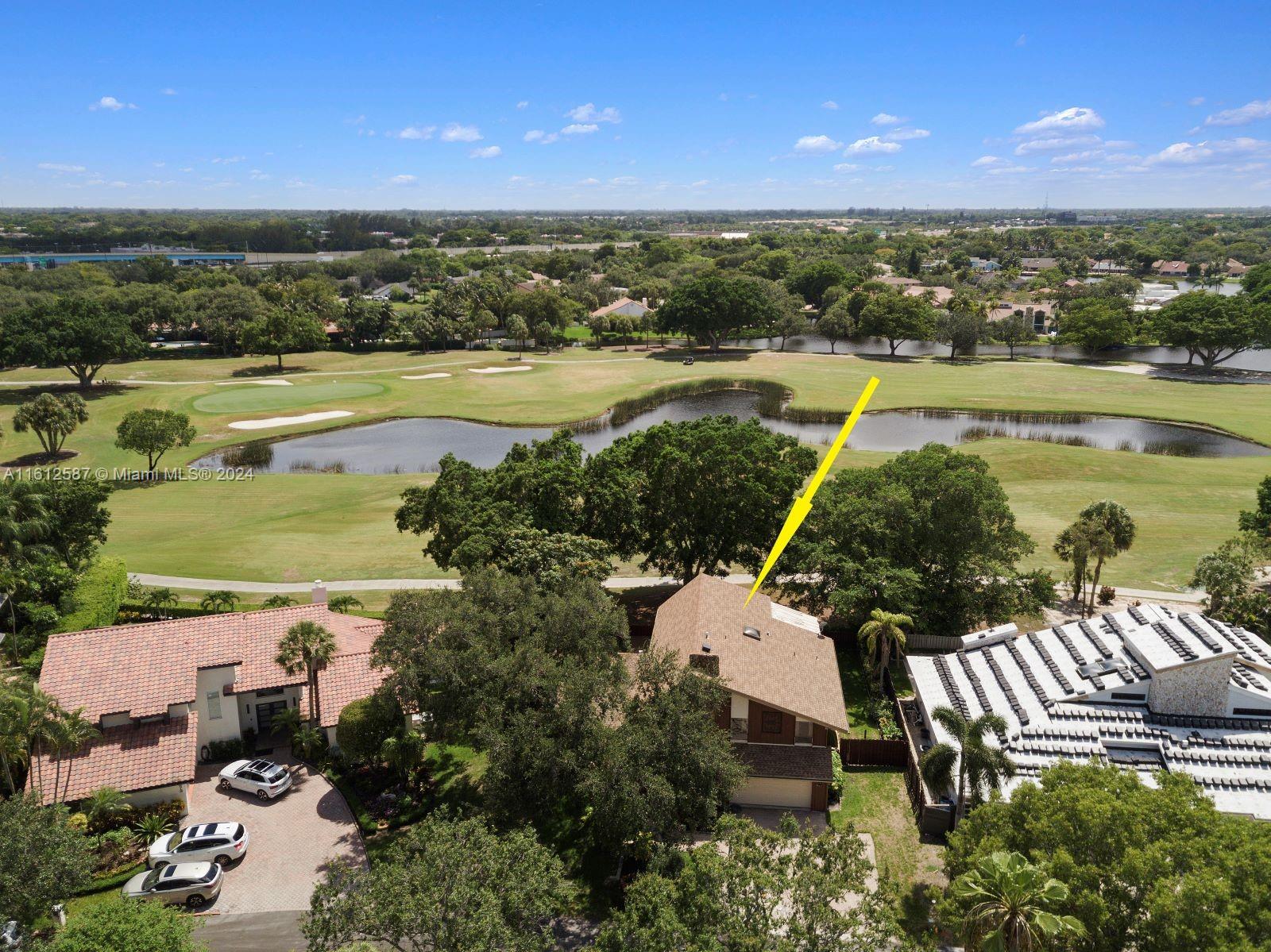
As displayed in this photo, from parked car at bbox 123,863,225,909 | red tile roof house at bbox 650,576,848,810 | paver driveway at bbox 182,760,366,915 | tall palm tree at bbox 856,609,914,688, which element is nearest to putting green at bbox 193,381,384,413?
paver driveway at bbox 182,760,366,915

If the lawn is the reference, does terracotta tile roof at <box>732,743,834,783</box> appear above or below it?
above

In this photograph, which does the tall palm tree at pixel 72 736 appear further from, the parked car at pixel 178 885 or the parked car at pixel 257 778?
the parked car at pixel 178 885

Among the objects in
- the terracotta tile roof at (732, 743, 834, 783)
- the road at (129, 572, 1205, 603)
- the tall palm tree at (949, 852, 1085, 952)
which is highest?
the tall palm tree at (949, 852, 1085, 952)

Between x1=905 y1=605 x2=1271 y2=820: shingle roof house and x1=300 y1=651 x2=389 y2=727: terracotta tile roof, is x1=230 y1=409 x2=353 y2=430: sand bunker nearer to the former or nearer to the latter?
x1=300 y1=651 x2=389 y2=727: terracotta tile roof

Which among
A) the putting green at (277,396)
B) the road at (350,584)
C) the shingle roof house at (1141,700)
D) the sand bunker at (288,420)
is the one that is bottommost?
the road at (350,584)

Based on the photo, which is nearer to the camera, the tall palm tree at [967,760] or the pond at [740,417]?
the tall palm tree at [967,760]

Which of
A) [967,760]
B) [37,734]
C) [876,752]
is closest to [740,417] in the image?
[876,752]

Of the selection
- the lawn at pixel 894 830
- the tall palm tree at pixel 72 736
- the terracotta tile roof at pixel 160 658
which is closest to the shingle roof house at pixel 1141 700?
the lawn at pixel 894 830
